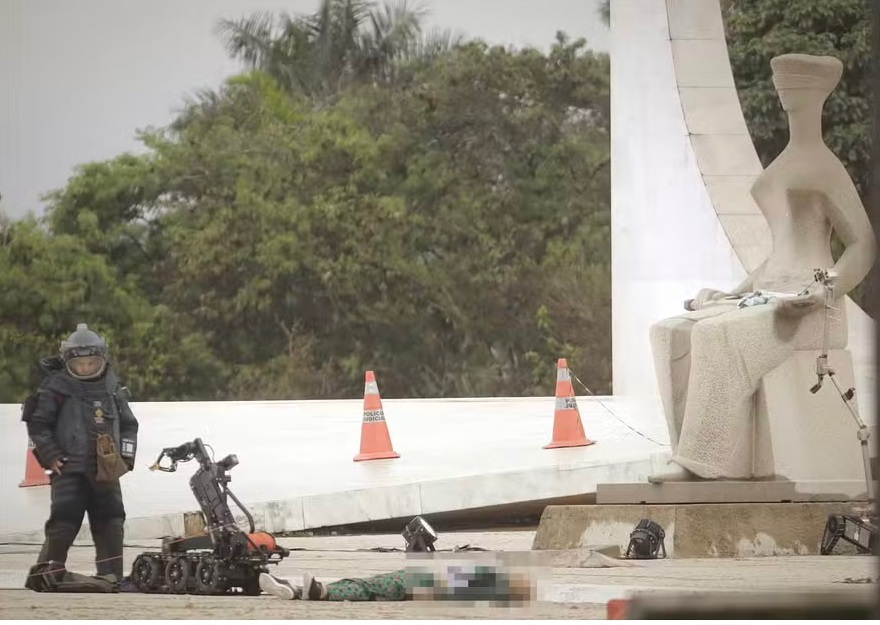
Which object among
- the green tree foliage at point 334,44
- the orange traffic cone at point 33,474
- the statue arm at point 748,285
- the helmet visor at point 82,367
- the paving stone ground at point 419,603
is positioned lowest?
the paving stone ground at point 419,603

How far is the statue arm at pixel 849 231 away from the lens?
5980 millimetres

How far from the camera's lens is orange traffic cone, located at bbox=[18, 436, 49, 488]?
6473mm

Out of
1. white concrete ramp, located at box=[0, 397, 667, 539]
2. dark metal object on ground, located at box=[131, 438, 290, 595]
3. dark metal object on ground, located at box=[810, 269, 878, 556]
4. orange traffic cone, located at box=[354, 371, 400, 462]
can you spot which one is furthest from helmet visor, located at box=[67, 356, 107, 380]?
dark metal object on ground, located at box=[810, 269, 878, 556]

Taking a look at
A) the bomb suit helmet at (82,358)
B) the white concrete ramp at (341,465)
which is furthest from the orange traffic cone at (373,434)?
the bomb suit helmet at (82,358)

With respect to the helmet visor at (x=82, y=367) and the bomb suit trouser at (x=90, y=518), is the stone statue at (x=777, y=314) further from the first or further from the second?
the helmet visor at (x=82, y=367)

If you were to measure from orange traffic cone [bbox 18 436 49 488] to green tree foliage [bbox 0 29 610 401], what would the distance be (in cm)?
79

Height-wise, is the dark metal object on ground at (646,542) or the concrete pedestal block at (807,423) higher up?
the concrete pedestal block at (807,423)

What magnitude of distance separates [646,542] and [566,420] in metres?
1.26

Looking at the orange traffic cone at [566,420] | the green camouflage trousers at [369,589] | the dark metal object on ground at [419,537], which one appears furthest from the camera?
the orange traffic cone at [566,420]

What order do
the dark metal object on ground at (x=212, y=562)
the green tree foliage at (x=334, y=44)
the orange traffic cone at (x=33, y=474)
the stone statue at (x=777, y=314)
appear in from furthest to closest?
the green tree foliage at (x=334, y=44) < the orange traffic cone at (x=33, y=474) < the stone statue at (x=777, y=314) < the dark metal object on ground at (x=212, y=562)

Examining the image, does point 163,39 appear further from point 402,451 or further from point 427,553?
point 427,553

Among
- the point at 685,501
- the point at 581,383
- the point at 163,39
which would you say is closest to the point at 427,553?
the point at 685,501

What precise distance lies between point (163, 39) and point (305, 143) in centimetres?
122

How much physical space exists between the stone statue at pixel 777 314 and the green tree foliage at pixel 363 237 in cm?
176
